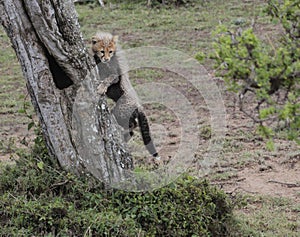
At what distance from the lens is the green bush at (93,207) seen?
11.2ft

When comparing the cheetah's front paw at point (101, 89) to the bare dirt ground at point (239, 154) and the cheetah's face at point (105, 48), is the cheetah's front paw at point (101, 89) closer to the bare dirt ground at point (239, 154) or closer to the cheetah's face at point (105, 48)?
the bare dirt ground at point (239, 154)

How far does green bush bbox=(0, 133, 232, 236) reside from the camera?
3420 mm

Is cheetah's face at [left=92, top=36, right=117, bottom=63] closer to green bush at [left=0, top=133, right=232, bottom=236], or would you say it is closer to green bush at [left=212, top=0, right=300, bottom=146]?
green bush at [left=0, top=133, right=232, bottom=236]

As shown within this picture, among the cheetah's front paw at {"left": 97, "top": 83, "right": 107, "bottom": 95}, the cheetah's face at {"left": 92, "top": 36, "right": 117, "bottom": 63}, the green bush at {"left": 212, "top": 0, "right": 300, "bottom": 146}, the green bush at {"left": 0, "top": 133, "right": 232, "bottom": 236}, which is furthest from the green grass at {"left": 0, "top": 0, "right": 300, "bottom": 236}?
the green bush at {"left": 212, "top": 0, "right": 300, "bottom": 146}

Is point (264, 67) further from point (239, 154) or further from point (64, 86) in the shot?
point (239, 154)

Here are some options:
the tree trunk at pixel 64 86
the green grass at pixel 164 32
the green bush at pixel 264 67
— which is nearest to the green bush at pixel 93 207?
the tree trunk at pixel 64 86

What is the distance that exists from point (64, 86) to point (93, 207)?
2.52 ft

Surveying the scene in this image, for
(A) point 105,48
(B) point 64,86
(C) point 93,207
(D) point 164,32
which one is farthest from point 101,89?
(D) point 164,32

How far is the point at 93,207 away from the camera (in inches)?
142

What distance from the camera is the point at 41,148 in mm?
3902

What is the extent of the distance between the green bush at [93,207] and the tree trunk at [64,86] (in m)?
0.15

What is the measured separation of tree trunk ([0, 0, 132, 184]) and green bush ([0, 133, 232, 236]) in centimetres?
15

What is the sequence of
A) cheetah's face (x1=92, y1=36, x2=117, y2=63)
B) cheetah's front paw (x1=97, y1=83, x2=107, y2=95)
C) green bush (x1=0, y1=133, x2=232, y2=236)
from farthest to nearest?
1. cheetah's face (x1=92, y1=36, x2=117, y2=63)
2. cheetah's front paw (x1=97, y1=83, x2=107, y2=95)
3. green bush (x1=0, y1=133, x2=232, y2=236)

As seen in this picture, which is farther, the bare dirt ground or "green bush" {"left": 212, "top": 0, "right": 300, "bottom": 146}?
the bare dirt ground
